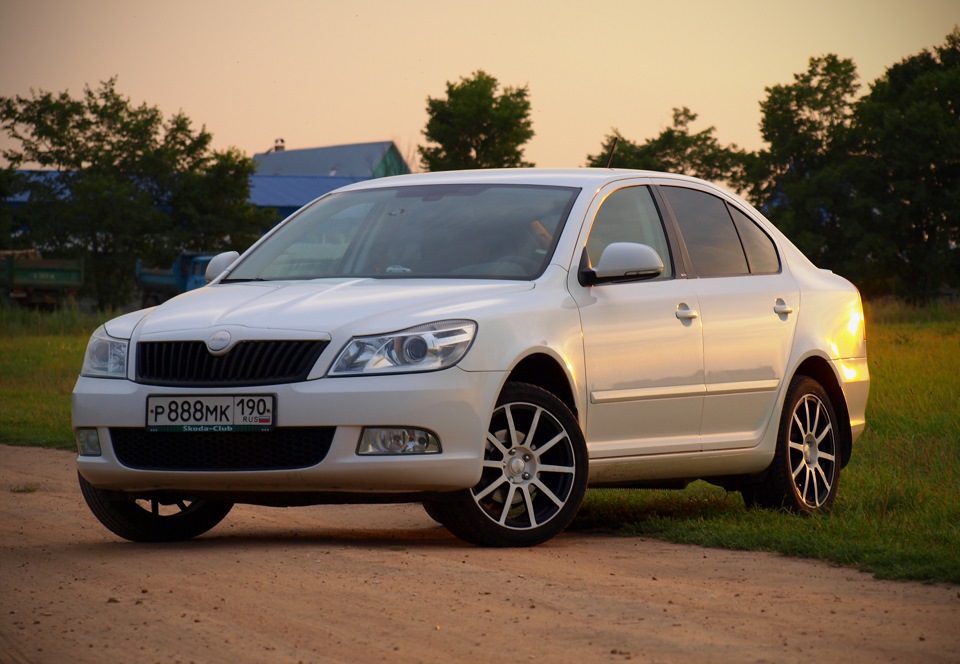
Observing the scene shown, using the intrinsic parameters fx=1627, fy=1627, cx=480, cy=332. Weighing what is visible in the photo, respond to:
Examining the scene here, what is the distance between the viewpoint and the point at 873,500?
27.9ft

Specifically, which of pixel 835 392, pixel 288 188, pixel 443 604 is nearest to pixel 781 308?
pixel 835 392

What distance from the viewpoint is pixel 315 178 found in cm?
9256

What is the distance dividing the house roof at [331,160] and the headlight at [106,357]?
89.3m

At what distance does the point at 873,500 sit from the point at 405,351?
328cm

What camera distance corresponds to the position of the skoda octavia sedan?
6.35 metres

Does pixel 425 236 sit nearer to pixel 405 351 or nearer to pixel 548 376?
pixel 548 376

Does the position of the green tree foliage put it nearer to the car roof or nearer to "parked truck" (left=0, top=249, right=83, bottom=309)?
"parked truck" (left=0, top=249, right=83, bottom=309)

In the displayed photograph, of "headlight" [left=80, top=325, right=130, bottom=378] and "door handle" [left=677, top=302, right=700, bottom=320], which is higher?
"door handle" [left=677, top=302, right=700, bottom=320]

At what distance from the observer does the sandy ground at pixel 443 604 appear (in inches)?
179

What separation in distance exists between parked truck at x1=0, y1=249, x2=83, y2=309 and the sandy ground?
4301cm

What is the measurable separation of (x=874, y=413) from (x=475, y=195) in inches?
245

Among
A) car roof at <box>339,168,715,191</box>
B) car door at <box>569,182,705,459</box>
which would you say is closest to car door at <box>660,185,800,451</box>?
car door at <box>569,182,705,459</box>

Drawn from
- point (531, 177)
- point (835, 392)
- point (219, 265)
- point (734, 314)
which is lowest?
point (835, 392)

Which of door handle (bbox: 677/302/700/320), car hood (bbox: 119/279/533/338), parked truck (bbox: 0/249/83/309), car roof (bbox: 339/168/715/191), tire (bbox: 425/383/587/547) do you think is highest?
car roof (bbox: 339/168/715/191)
